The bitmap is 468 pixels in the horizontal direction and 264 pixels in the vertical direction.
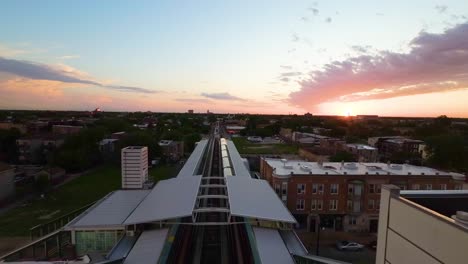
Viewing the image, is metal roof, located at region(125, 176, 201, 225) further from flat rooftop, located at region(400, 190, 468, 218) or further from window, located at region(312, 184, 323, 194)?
flat rooftop, located at region(400, 190, 468, 218)

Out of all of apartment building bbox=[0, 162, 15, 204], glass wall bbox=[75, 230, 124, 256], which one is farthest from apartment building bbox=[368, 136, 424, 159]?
apartment building bbox=[0, 162, 15, 204]

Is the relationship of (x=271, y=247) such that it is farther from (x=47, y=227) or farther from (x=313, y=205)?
(x=47, y=227)

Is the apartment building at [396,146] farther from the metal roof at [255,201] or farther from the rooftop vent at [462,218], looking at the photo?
the rooftop vent at [462,218]

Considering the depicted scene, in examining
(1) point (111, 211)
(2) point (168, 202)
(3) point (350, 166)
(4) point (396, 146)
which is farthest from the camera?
(4) point (396, 146)

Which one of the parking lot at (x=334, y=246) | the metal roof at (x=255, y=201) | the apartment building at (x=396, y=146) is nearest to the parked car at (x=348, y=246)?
the parking lot at (x=334, y=246)

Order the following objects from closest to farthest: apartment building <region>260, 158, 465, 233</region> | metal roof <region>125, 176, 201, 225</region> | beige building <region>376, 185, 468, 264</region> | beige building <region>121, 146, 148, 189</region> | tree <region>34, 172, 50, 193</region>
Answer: beige building <region>376, 185, 468, 264</region>, metal roof <region>125, 176, 201, 225</region>, apartment building <region>260, 158, 465, 233</region>, tree <region>34, 172, 50, 193</region>, beige building <region>121, 146, 148, 189</region>

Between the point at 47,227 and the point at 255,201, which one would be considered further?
the point at 47,227

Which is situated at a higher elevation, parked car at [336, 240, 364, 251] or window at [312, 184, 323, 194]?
window at [312, 184, 323, 194]

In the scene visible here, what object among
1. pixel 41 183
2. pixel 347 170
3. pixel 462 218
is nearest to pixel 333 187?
pixel 347 170
